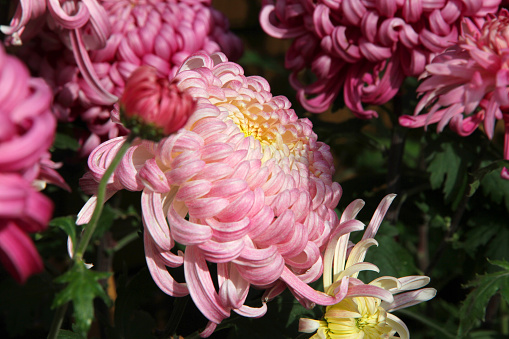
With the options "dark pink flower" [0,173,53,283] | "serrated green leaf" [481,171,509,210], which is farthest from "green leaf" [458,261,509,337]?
"dark pink flower" [0,173,53,283]

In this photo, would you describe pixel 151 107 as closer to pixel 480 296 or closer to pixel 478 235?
pixel 480 296

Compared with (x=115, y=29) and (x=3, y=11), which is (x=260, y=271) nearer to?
(x=115, y=29)

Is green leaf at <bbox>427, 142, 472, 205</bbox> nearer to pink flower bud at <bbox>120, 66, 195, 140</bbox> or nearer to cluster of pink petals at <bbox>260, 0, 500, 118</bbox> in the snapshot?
cluster of pink petals at <bbox>260, 0, 500, 118</bbox>

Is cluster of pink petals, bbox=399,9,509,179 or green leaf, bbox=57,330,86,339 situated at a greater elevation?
cluster of pink petals, bbox=399,9,509,179

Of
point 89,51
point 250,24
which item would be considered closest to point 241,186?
point 89,51

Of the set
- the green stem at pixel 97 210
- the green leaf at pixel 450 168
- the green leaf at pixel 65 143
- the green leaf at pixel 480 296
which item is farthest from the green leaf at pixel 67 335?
the green leaf at pixel 450 168

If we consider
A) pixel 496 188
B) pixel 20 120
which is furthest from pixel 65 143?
pixel 496 188
